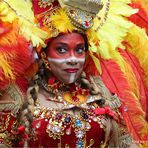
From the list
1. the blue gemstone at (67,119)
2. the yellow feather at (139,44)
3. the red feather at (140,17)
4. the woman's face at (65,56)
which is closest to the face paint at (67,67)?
the woman's face at (65,56)

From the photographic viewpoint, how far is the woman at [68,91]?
164 inches

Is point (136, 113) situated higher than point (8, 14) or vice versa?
point (8, 14)

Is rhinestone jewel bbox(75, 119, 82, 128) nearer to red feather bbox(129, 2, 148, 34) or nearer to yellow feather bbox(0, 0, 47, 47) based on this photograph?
yellow feather bbox(0, 0, 47, 47)

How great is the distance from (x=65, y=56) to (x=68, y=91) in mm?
243

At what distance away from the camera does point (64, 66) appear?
165 inches

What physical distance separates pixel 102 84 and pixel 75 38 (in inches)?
17.5

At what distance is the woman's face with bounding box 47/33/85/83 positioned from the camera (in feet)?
13.8

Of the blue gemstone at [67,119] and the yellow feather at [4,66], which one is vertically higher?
the yellow feather at [4,66]

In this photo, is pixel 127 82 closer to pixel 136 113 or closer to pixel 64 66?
pixel 136 113

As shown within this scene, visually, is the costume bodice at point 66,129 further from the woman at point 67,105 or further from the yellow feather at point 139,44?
the yellow feather at point 139,44

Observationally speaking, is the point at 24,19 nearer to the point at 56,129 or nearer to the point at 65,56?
the point at 65,56

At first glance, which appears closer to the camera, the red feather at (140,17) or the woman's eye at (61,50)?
the woman's eye at (61,50)

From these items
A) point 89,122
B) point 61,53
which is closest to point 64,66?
point 61,53

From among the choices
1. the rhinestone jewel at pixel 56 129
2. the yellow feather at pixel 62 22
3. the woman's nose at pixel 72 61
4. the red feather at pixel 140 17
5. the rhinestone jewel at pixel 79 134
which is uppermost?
the red feather at pixel 140 17
